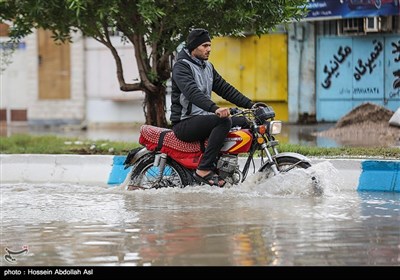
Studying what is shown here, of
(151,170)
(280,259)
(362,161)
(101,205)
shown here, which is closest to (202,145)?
(151,170)

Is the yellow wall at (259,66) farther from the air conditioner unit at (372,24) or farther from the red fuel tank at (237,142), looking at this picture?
the red fuel tank at (237,142)

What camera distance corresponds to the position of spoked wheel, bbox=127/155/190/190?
31.2 ft

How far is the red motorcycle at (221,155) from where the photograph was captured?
359 inches

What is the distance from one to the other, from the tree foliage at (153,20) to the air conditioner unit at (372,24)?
765 centimetres

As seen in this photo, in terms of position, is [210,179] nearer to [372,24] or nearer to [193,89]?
[193,89]

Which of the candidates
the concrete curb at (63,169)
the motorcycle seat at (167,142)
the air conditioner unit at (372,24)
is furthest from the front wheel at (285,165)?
the air conditioner unit at (372,24)

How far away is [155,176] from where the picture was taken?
→ 9672mm

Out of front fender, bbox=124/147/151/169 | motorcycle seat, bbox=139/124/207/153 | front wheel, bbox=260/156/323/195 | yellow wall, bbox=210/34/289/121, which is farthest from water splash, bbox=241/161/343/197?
yellow wall, bbox=210/34/289/121

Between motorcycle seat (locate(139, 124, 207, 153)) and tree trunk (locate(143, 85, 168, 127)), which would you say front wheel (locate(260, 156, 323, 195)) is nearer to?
motorcycle seat (locate(139, 124, 207, 153))
